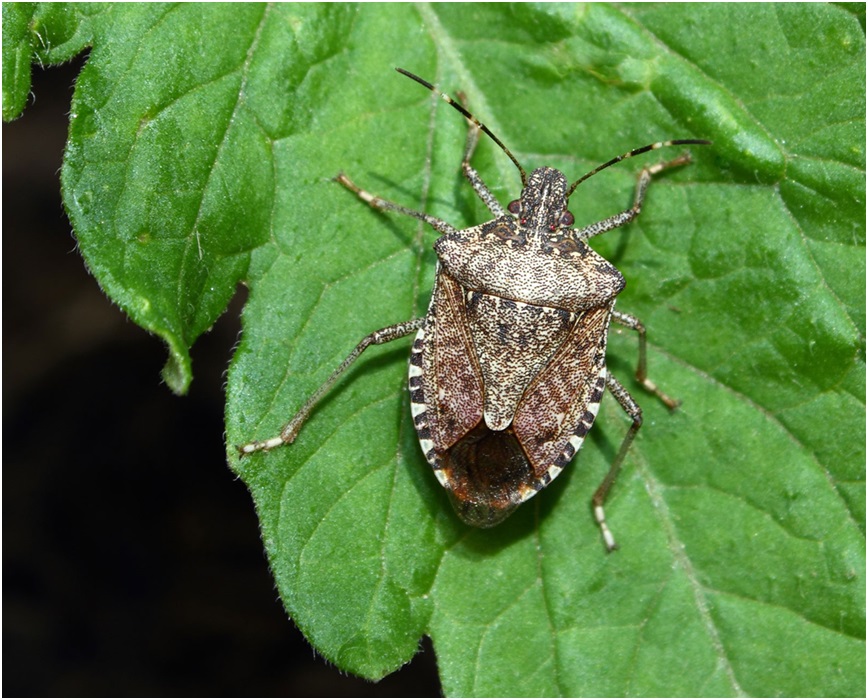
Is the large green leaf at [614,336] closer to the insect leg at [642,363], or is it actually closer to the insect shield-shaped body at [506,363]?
the insect leg at [642,363]

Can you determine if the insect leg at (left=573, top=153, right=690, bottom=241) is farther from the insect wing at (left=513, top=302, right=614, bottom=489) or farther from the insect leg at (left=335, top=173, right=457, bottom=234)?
the insect leg at (left=335, top=173, right=457, bottom=234)

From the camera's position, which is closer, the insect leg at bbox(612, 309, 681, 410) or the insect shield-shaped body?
the insect shield-shaped body

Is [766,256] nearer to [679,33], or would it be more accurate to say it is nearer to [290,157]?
[679,33]

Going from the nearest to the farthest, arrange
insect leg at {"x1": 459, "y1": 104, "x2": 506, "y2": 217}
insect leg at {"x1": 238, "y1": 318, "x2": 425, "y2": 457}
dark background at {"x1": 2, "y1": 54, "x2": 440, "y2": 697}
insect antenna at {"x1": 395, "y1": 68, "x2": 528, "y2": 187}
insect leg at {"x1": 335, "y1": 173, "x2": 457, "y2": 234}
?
1. insect leg at {"x1": 238, "y1": 318, "x2": 425, "y2": 457}
2. insect antenna at {"x1": 395, "y1": 68, "x2": 528, "y2": 187}
3. insect leg at {"x1": 335, "y1": 173, "x2": 457, "y2": 234}
4. insect leg at {"x1": 459, "y1": 104, "x2": 506, "y2": 217}
5. dark background at {"x1": 2, "y1": 54, "x2": 440, "y2": 697}

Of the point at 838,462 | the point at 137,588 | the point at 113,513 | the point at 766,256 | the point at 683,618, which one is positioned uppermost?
the point at 766,256

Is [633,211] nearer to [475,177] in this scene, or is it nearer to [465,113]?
[475,177]

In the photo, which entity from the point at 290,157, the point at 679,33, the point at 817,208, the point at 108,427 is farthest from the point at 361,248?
the point at 108,427

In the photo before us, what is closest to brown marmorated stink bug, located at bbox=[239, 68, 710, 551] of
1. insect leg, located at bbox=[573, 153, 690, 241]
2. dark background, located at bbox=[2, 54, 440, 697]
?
insect leg, located at bbox=[573, 153, 690, 241]

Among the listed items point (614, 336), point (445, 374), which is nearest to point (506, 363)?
point (445, 374)

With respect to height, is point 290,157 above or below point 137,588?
above
